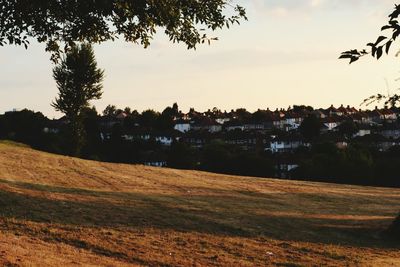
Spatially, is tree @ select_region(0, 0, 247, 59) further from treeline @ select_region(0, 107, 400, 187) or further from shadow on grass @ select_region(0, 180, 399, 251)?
treeline @ select_region(0, 107, 400, 187)

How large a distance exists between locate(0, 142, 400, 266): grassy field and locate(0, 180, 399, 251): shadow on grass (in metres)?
0.05

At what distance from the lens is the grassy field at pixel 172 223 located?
53.7 feet

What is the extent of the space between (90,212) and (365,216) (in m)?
15.7

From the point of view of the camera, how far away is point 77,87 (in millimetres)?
57469

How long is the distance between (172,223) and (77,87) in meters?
38.9

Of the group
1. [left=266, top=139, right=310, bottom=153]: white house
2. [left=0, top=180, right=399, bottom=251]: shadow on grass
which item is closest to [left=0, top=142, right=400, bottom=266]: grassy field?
[left=0, top=180, right=399, bottom=251]: shadow on grass

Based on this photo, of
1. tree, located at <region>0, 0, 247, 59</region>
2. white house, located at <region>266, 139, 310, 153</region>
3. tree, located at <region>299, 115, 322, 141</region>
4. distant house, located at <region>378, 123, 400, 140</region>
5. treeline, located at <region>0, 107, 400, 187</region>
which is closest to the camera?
tree, located at <region>0, 0, 247, 59</region>

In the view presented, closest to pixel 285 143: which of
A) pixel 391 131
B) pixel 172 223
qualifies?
pixel 391 131

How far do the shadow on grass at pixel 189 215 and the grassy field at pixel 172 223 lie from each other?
0.05 meters

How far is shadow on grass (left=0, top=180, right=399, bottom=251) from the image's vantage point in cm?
2084

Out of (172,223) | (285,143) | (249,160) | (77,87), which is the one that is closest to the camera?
(172,223)

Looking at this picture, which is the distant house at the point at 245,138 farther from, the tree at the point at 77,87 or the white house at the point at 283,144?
the tree at the point at 77,87

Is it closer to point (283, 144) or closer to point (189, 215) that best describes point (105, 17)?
point (189, 215)

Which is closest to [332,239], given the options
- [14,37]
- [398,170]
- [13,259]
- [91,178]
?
[13,259]
